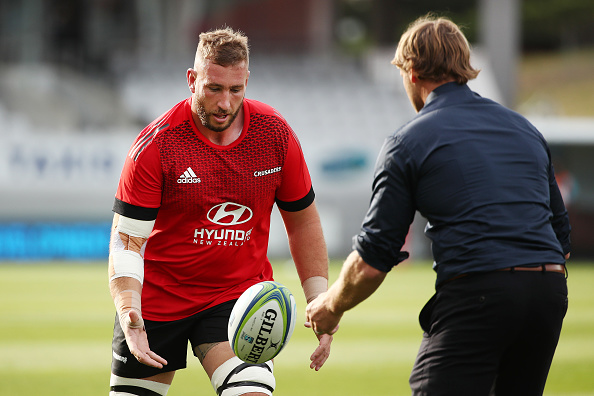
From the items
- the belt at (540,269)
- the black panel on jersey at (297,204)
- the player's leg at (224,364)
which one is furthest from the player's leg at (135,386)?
the belt at (540,269)

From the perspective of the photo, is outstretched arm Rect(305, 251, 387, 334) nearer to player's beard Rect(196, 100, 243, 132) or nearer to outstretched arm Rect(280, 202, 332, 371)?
outstretched arm Rect(280, 202, 332, 371)

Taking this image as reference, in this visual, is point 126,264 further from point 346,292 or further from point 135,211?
point 346,292

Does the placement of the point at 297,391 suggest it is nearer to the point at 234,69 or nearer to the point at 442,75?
the point at 234,69

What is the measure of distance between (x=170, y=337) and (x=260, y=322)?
564mm

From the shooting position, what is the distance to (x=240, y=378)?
171 inches

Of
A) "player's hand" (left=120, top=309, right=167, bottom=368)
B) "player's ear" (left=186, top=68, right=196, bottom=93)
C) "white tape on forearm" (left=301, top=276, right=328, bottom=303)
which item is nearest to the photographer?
"player's hand" (left=120, top=309, right=167, bottom=368)

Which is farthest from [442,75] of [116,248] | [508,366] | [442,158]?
[116,248]

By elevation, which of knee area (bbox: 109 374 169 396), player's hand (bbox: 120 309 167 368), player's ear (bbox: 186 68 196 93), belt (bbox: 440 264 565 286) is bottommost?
knee area (bbox: 109 374 169 396)

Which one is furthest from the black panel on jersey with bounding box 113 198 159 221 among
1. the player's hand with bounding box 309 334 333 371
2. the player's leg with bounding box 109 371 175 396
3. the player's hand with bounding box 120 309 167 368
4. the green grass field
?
the green grass field

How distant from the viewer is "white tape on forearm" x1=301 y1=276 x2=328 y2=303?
15.6 ft

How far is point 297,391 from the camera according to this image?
773 cm

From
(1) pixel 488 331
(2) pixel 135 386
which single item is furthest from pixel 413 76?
(2) pixel 135 386

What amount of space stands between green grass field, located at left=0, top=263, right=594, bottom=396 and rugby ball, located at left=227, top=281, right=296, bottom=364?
130 inches

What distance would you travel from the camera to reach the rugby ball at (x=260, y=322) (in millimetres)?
4324
